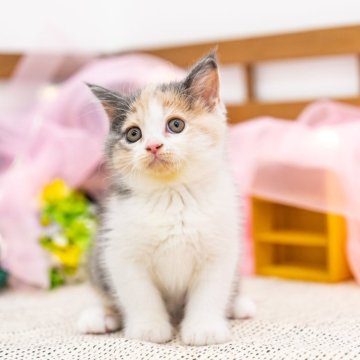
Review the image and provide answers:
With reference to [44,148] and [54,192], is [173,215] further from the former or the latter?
[44,148]

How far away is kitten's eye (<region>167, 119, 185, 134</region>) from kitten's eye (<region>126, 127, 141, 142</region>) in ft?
0.18

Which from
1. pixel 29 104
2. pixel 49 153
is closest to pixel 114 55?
pixel 29 104

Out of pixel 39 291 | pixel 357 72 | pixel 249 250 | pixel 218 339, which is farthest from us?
pixel 357 72

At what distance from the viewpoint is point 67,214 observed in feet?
6.09

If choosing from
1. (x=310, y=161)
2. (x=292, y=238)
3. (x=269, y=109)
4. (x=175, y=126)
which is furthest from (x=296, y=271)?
(x=175, y=126)

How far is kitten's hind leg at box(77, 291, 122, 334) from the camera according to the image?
1.27 meters

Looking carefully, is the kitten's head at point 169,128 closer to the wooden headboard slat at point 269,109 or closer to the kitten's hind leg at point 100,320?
the kitten's hind leg at point 100,320

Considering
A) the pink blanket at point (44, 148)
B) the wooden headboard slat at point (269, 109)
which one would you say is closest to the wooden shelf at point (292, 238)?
the wooden headboard slat at point (269, 109)

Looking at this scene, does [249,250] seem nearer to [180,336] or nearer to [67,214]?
[67,214]

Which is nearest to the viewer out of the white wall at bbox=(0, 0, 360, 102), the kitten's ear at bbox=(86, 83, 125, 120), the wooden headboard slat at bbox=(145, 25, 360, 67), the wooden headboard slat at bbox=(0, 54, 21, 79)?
the kitten's ear at bbox=(86, 83, 125, 120)

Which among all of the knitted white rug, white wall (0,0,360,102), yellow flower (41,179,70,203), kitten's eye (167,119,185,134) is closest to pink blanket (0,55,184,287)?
yellow flower (41,179,70,203)

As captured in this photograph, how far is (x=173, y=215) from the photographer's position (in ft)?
3.96

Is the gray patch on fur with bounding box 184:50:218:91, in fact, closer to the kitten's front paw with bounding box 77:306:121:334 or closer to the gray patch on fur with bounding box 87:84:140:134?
the gray patch on fur with bounding box 87:84:140:134

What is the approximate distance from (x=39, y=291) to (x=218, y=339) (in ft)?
2.31
